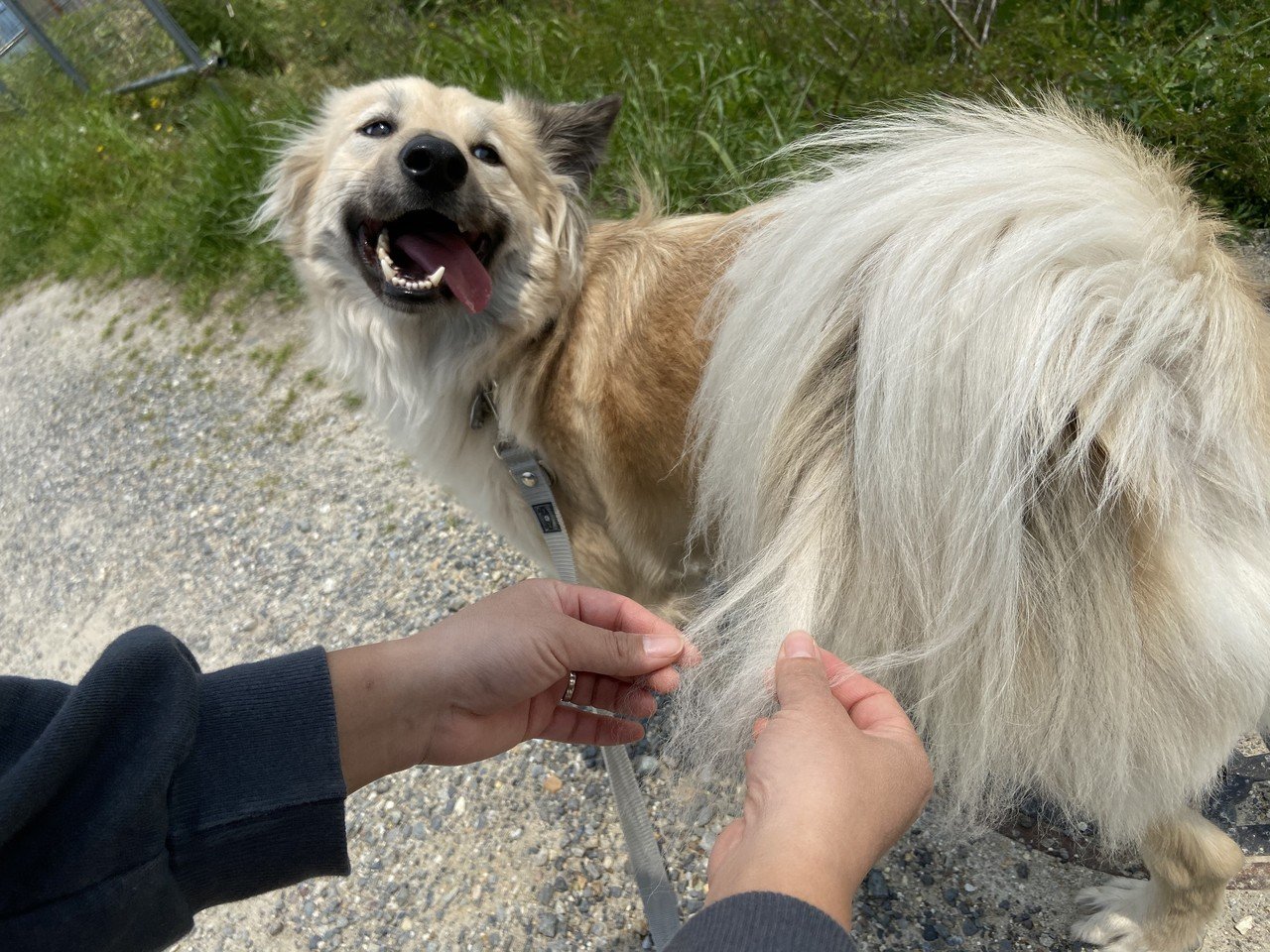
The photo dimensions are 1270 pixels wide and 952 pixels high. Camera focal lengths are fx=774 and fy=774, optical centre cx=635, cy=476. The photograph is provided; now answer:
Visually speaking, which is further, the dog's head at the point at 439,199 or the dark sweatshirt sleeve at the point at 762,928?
the dog's head at the point at 439,199

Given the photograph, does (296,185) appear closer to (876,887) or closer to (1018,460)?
(1018,460)

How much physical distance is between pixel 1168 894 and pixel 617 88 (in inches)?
141

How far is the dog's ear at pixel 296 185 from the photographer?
2404 mm

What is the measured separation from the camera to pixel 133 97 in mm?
6113

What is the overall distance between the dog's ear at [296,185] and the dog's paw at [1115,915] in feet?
8.85

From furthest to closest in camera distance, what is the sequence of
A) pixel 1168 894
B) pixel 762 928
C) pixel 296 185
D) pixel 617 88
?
pixel 617 88 < pixel 296 185 < pixel 1168 894 < pixel 762 928

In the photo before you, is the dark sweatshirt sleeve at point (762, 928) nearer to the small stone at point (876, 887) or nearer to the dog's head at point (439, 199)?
the small stone at point (876, 887)

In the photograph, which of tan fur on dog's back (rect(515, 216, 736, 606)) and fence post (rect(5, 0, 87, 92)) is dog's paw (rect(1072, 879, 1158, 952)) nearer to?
tan fur on dog's back (rect(515, 216, 736, 606))

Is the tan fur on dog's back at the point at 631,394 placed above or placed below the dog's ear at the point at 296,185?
below

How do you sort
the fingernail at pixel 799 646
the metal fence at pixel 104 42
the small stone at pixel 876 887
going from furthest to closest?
the metal fence at pixel 104 42
the small stone at pixel 876 887
the fingernail at pixel 799 646

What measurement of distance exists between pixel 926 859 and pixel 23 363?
541 centimetres

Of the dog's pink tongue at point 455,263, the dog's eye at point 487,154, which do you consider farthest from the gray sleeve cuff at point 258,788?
the dog's eye at point 487,154

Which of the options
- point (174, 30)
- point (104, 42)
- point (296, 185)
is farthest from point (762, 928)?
point (104, 42)

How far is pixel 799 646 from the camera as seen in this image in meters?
1.09
